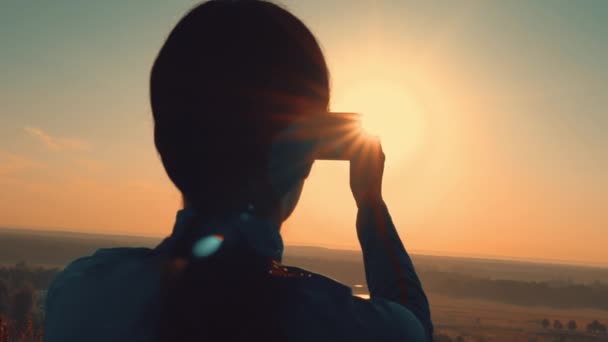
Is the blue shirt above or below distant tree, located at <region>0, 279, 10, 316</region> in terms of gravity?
above

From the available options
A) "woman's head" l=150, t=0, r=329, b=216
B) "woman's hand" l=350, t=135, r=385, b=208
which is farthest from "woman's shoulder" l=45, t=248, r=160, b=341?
"woman's hand" l=350, t=135, r=385, b=208

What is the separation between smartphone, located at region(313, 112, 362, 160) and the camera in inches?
57.8

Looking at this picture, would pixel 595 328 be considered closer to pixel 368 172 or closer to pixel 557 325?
pixel 557 325

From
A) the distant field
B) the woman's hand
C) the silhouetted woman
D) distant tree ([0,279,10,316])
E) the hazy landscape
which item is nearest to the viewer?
the silhouetted woman

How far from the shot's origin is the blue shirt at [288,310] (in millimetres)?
1248

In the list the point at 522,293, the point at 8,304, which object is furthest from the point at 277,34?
the point at 522,293

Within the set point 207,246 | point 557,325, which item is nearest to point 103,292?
point 207,246

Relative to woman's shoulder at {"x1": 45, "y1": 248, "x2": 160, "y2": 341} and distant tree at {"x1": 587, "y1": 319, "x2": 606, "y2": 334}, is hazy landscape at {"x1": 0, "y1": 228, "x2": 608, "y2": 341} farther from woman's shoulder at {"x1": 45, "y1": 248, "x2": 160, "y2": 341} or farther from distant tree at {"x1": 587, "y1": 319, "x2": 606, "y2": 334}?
woman's shoulder at {"x1": 45, "y1": 248, "x2": 160, "y2": 341}

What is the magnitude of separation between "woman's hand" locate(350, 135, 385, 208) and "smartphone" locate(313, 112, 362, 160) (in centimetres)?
5

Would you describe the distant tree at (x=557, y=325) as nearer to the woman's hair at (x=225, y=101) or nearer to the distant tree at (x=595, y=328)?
the distant tree at (x=595, y=328)

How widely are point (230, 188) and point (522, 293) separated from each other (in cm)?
17101

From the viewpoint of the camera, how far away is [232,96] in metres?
1.44

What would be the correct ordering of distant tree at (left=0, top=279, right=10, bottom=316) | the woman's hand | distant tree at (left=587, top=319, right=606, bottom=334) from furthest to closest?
distant tree at (left=587, top=319, right=606, bottom=334), distant tree at (left=0, top=279, right=10, bottom=316), the woman's hand

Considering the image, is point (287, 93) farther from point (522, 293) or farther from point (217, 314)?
point (522, 293)
